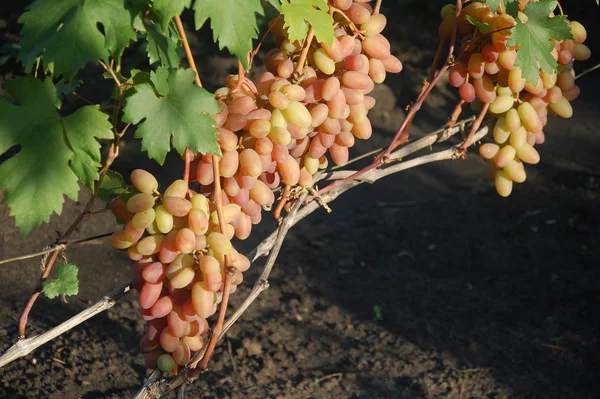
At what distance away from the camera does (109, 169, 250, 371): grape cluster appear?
1132mm

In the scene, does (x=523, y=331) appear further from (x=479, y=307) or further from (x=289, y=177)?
(x=289, y=177)

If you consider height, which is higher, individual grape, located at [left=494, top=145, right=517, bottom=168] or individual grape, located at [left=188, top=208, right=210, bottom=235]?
individual grape, located at [left=188, top=208, right=210, bottom=235]

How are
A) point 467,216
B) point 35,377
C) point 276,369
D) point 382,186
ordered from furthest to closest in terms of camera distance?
1. point 382,186
2. point 467,216
3. point 276,369
4. point 35,377

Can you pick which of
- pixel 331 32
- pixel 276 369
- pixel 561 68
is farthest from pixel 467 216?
pixel 331 32

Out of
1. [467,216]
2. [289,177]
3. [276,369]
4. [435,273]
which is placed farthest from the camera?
[467,216]

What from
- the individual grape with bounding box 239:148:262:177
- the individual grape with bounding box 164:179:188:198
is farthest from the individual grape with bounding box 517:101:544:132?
the individual grape with bounding box 164:179:188:198

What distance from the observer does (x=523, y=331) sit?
2.52 m

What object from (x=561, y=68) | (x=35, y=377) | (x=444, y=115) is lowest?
(x=444, y=115)

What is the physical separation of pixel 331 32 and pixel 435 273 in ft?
6.02

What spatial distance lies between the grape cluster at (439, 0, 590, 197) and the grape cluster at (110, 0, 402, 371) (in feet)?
0.65

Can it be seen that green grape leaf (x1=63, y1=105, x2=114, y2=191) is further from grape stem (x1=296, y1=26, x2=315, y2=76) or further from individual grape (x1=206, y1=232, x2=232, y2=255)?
grape stem (x1=296, y1=26, x2=315, y2=76)

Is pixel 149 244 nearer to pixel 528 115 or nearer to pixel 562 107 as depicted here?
pixel 528 115

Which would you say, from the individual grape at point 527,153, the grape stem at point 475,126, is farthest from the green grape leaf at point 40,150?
the individual grape at point 527,153

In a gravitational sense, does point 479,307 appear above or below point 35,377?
below
